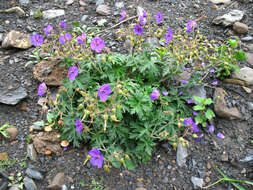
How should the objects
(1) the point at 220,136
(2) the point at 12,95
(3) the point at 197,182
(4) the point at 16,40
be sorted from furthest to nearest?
(4) the point at 16,40, (2) the point at 12,95, (1) the point at 220,136, (3) the point at 197,182

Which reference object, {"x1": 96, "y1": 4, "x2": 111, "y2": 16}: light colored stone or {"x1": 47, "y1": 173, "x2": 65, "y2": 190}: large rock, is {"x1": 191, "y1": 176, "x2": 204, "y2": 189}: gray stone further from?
{"x1": 96, "y1": 4, "x2": 111, "y2": 16}: light colored stone

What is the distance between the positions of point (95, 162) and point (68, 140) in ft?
1.95

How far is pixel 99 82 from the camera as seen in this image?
10.1 feet

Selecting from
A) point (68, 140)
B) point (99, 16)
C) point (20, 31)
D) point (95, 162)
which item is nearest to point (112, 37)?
point (99, 16)

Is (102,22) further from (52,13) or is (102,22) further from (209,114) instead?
(209,114)

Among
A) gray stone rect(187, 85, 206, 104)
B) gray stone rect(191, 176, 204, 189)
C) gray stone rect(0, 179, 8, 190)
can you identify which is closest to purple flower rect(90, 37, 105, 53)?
gray stone rect(187, 85, 206, 104)

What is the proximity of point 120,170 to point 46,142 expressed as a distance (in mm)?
887

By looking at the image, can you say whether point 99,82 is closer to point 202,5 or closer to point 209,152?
point 209,152

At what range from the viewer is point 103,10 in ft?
14.6

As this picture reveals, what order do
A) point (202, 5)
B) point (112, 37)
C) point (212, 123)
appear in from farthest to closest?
point (202, 5) → point (112, 37) → point (212, 123)

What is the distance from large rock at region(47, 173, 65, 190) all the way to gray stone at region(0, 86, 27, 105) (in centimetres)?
112

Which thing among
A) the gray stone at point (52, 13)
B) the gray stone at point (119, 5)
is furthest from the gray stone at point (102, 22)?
the gray stone at point (52, 13)

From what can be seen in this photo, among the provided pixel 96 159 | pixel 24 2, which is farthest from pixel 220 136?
pixel 24 2

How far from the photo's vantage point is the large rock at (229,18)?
4156mm
